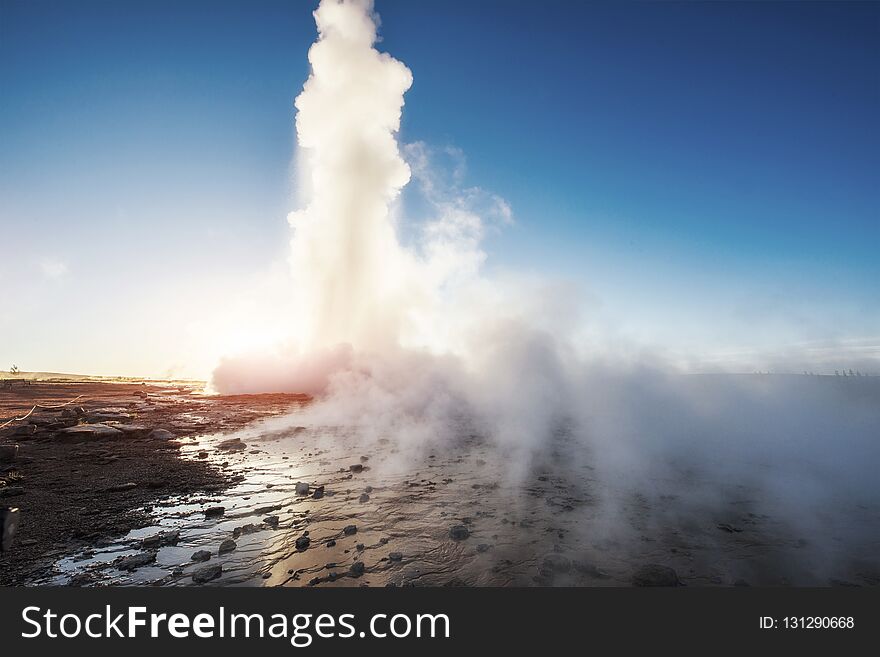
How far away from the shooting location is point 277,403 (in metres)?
38.3

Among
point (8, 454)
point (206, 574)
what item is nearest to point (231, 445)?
point (8, 454)

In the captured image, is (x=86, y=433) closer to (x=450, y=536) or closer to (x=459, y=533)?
(x=450, y=536)

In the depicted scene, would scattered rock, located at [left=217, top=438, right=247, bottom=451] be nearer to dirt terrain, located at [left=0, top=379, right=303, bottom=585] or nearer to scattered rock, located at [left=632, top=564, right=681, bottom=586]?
dirt terrain, located at [left=0, top=379, right=303, bottom=585]

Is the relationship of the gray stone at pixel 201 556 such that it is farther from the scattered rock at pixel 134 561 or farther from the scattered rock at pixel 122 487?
the scattered rock at pixel 122 487

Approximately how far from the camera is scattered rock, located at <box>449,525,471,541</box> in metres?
8.52

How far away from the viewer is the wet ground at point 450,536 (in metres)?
6.81

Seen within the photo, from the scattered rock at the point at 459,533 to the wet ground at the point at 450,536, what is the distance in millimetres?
26

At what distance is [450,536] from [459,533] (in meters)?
0.23

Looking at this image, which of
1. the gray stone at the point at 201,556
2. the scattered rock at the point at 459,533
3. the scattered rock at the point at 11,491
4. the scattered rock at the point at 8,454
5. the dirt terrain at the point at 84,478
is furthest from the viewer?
the scattered rock at the point at 8,454

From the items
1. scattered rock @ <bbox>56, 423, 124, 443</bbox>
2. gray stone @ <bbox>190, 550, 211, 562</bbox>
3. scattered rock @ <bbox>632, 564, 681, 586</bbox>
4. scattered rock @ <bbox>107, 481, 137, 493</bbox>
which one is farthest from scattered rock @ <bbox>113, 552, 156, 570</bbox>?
scattered rock @ <bbox>56, 423, 124, 443</bbox>

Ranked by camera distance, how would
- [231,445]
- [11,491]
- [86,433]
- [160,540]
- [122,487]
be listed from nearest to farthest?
[160,540], [11,491], [122,487], [231,445], [86,433]

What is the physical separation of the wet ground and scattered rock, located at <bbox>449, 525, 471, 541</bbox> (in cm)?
3

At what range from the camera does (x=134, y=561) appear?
7.11 meters

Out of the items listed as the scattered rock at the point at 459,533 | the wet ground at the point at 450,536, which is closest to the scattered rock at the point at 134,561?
the wet ground at the point at 450,536
